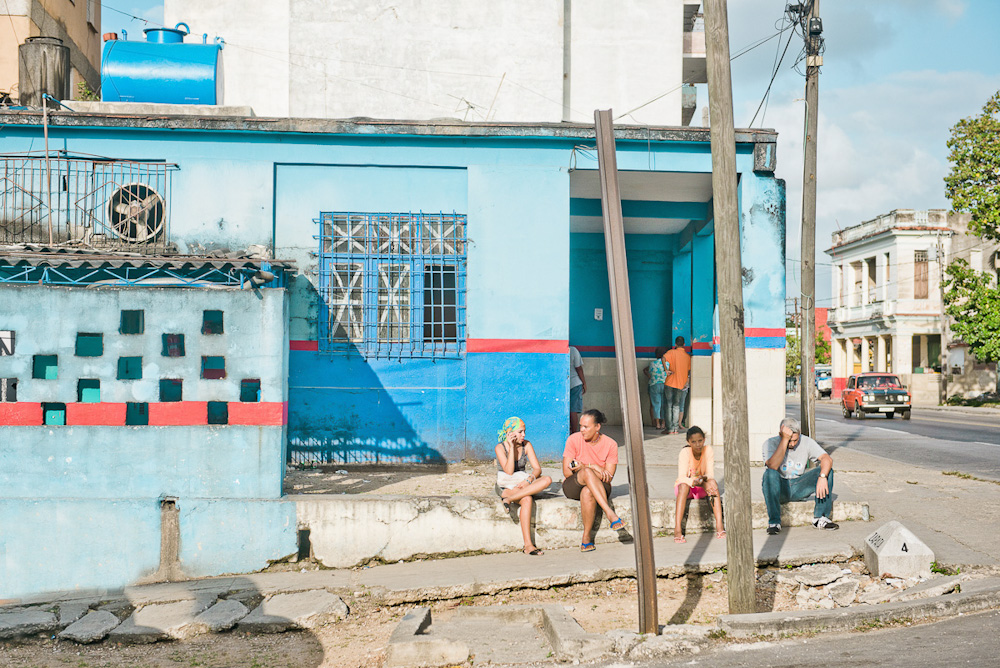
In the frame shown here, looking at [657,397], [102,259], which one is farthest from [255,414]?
[657,397]

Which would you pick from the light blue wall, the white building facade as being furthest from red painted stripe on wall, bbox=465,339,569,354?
the white building facade

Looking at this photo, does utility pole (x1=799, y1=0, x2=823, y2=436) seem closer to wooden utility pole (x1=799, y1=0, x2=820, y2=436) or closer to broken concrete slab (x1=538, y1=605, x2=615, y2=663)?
wooden utility pole (x1=799, y1=0, x2=820, y2=436)

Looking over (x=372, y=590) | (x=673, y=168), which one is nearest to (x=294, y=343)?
(x=372, y=590)

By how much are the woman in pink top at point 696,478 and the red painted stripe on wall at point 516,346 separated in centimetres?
266

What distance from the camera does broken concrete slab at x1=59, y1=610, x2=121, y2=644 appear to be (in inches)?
244

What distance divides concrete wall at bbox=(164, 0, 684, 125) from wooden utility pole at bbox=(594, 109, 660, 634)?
10188 millimetres

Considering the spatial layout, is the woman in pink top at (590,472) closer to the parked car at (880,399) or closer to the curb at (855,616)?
the curb at (855,616)

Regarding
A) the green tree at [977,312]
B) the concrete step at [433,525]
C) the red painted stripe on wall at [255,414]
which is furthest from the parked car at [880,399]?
the red painted stripe on wall at [255,414]

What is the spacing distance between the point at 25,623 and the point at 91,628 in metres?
0.56

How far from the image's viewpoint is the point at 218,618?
637 cm

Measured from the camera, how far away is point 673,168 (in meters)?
10.5

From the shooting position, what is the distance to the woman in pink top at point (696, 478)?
7645mm

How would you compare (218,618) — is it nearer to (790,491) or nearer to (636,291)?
(790,491)

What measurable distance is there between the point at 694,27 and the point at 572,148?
579 inches
